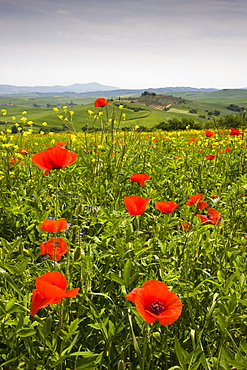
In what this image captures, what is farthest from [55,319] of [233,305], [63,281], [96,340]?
[233,305]

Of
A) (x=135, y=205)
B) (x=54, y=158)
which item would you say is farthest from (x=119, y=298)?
(x=54, y=158)

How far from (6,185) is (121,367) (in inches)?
119

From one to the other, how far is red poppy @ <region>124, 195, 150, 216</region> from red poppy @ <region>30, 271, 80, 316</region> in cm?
59

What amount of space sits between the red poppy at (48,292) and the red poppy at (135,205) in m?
0.59

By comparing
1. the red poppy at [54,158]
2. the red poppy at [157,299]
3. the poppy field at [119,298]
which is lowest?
the poppy field at [119,298]

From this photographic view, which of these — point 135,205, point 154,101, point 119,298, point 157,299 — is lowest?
point 119,298

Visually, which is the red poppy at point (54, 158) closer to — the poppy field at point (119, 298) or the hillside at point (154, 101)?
the poppy field at point (119, 298)

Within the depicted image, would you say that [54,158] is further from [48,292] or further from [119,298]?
[119,298]

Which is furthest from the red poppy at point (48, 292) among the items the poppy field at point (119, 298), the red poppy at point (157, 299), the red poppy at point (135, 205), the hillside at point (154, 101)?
the hillside at point (154, 101)

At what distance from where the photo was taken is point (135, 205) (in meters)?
1.52

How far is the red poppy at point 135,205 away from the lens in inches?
58.7

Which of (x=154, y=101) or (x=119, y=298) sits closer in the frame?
(x=119, y=298)

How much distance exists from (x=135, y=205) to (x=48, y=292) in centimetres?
73

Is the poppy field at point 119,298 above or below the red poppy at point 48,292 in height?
below
